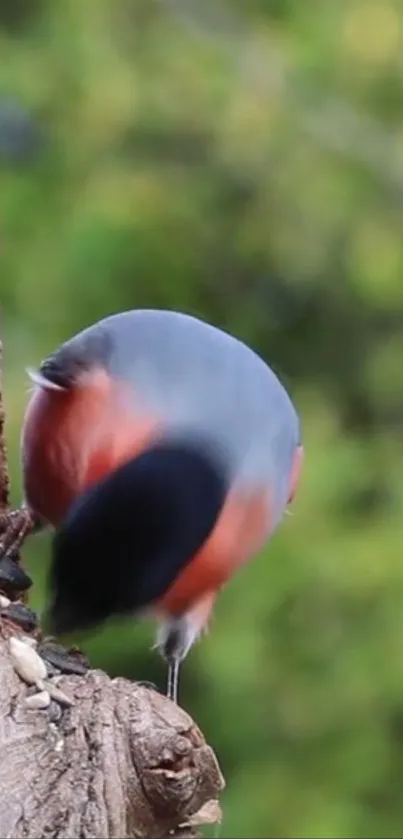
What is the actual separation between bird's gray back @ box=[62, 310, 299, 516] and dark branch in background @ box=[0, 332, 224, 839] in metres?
0.31

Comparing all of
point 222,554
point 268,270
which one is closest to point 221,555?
point 222,554

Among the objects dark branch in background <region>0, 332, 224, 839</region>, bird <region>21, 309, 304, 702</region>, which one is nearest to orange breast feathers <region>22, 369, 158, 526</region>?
bird <region>21, 309, 304, 702</region>

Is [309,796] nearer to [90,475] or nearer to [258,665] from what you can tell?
[258,665]

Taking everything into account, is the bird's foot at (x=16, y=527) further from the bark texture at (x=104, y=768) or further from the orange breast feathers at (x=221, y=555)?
the bark texture at (x=104, y=768)

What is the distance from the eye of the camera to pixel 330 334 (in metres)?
2.64

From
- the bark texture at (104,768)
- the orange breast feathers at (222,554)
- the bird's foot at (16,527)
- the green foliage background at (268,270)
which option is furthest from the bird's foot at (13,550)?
the green foliage background at (268,270)

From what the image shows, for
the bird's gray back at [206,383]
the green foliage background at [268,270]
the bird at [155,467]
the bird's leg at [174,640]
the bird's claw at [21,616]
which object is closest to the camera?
the bird at [155,467]

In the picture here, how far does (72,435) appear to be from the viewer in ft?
4.76

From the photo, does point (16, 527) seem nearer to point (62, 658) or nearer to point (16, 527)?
point (16, 527)

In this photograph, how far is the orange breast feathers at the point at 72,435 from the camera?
133 centimetres

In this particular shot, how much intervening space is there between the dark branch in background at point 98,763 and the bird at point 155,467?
8 centimetres

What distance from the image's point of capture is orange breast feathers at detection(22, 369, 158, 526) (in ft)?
4.37

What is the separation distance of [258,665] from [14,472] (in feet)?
1.38

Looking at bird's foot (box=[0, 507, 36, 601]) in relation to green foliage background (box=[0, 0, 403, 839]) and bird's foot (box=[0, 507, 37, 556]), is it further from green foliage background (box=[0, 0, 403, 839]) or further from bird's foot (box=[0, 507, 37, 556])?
green foliage background (box=[0, 0, 403, 839])
